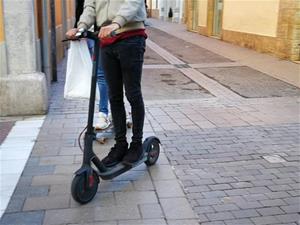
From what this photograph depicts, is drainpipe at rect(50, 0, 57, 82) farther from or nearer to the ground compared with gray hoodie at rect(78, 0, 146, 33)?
nearer to the ground

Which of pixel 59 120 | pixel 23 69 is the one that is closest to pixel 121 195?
pixel 59 120

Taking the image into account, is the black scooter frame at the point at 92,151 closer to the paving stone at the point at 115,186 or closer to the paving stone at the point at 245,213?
the paving stone at the point at 115,186

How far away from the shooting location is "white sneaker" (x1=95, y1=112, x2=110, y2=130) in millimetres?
5246

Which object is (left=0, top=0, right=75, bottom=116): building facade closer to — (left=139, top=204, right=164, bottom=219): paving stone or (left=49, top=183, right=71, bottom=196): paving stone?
(left=49, top=183, right=71, bottom=196): paving stone

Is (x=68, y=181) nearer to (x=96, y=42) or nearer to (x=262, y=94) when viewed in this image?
(x=96, y=42)

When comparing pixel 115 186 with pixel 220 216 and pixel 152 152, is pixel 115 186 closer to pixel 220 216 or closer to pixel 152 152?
pixel 152 152

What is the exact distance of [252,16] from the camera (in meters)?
13.5

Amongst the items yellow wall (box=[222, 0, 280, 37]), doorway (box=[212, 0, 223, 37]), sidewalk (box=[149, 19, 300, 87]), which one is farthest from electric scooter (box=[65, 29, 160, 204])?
doorway (box=[212, 0, 223, 37])

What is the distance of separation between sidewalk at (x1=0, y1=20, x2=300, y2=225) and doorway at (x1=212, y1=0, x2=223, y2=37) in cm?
1008

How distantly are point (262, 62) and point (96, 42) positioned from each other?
8146 millimetres

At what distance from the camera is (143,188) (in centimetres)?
390

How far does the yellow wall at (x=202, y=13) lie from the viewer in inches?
760

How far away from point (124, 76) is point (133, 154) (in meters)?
0.68

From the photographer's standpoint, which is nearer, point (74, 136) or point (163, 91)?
point (74, 136)
